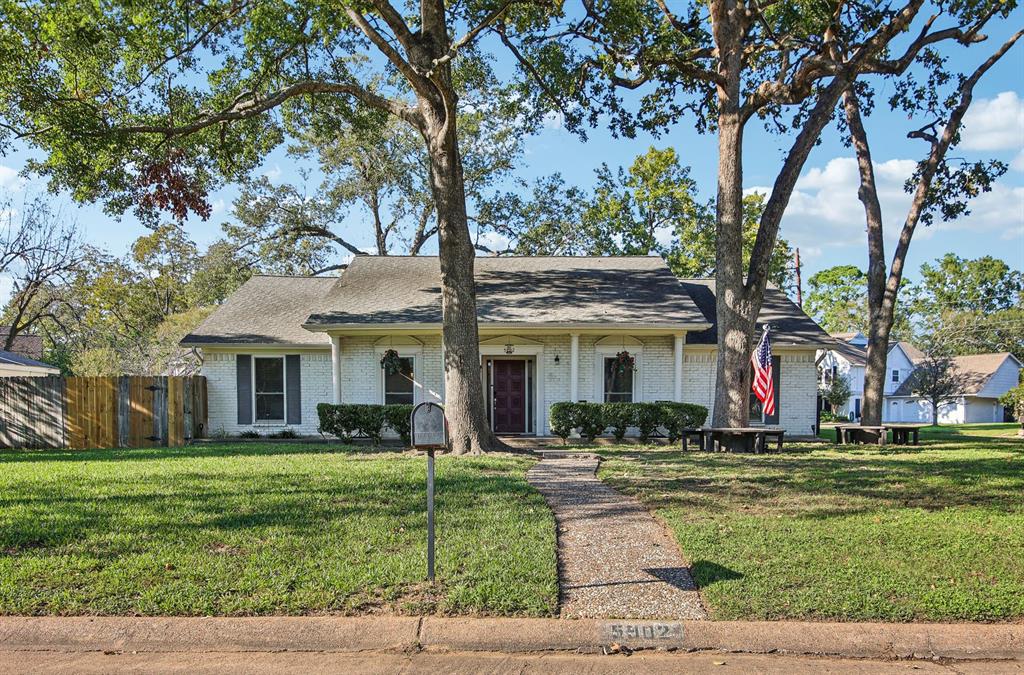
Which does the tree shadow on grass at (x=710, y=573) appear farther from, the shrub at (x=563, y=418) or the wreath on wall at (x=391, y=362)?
the wreath on wall at (x=391, y=362)

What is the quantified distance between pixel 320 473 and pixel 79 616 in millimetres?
4830

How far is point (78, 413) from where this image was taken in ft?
51.8

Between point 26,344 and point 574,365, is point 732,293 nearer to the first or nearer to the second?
point 574,365

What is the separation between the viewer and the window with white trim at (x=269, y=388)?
18.6 m

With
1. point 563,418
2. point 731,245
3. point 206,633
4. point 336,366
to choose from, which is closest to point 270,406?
point 336,366

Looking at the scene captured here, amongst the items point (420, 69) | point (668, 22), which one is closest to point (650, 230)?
point (668, 22)

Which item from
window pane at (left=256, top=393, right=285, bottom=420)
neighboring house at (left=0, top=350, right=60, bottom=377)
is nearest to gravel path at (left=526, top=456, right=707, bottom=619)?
window pane at (left=256, top=393, right=285, bottom=420)

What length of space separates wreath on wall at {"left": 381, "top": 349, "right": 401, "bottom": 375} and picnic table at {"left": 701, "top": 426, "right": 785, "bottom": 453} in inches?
311

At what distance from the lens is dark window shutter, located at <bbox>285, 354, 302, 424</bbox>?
1864cm

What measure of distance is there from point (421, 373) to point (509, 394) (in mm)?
2374

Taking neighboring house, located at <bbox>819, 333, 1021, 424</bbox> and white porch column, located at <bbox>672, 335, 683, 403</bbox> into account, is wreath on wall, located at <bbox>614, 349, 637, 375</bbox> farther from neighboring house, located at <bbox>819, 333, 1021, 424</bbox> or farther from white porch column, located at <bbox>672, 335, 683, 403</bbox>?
neighboring house, located at <bbox>819, 333, 1021, 424</bbox>

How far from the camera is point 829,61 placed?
13797mm

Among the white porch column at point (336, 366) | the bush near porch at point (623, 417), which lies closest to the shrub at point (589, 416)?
the bush near porch at point (623, 417)

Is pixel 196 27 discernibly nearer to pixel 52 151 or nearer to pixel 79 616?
pixel 52 151
